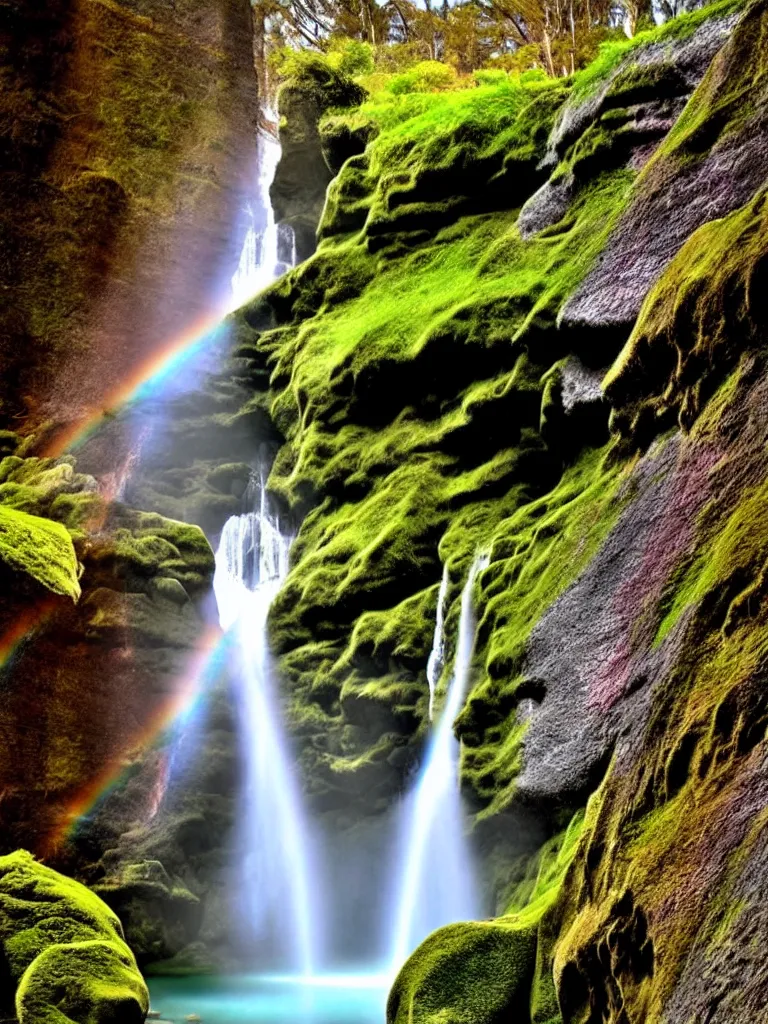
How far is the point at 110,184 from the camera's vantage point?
23000 millimetres

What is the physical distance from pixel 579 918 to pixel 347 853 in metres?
7.48

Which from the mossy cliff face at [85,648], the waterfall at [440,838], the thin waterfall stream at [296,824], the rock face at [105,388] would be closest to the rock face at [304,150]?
the rock face at [105,388]

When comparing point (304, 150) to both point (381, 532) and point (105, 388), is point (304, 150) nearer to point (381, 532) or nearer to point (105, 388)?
point (105, 388)

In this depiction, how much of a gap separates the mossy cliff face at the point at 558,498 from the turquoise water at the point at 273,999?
186 cm

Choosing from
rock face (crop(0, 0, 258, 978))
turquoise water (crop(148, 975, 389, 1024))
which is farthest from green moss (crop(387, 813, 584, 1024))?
rock face (crop(0, 0, 258, 978))

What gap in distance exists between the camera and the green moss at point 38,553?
12.0 meters

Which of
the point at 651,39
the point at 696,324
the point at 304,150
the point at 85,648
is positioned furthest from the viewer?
the point at 304,150

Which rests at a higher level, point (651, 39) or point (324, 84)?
point (324, 84)

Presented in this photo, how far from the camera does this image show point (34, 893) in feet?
28.3

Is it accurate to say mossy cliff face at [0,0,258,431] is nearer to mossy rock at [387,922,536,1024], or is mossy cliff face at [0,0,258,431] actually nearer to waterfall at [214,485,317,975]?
waterfall at [214,485,317,975]

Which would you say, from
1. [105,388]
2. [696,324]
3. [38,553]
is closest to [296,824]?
[38,553]

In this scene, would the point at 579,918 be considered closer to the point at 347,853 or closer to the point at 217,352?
the point at 347,853

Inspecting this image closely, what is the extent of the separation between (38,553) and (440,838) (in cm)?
585

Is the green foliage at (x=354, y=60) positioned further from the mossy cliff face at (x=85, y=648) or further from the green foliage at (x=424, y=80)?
the mossy cliff face at (x=85, y=648)
